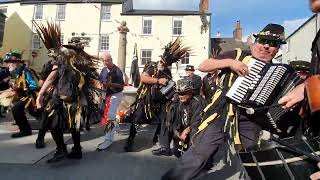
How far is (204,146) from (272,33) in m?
1.28

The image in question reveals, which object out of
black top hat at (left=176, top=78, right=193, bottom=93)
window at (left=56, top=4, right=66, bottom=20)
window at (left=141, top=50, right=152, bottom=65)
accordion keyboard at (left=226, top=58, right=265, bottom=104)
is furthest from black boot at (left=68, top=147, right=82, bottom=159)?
window at (left=56, top=4, right=66, bottom=20)

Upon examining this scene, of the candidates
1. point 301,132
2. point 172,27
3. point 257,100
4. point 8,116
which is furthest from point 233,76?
point 172,27

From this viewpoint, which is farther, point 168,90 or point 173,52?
point 173,52

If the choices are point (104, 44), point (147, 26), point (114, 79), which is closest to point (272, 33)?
point (114, 79)

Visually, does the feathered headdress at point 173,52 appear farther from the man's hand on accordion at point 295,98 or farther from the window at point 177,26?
the window at point 177,26

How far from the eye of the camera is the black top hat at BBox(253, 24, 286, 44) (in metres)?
4.22

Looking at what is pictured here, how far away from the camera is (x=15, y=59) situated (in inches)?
331

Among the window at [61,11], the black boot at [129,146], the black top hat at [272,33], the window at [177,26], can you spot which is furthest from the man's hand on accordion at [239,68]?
the window at [61,11]

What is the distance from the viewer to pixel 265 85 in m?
3.96

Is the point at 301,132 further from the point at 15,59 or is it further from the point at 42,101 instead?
the point at 15,59

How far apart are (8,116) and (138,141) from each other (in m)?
5.11

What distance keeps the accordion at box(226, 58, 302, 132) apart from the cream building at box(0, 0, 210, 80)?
101ft

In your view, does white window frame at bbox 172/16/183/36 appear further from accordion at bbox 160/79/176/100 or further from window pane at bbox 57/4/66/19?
accordion at bbox 160/79/176/100

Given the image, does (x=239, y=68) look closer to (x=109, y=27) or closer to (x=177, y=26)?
(x=177, y=26)
